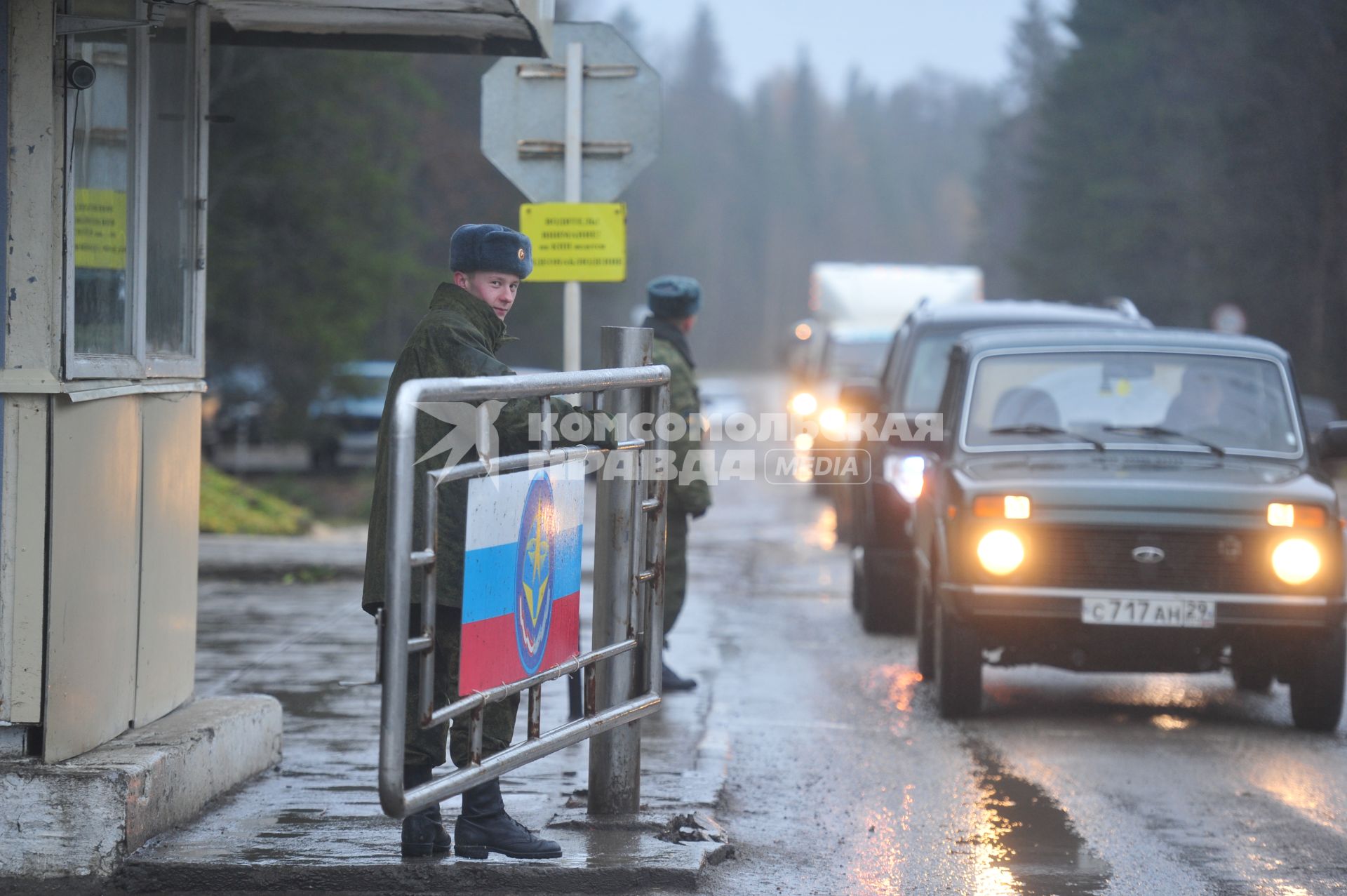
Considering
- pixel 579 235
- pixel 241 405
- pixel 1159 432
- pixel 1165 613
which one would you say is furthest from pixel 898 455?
pixel 241 405

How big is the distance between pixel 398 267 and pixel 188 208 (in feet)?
84.8

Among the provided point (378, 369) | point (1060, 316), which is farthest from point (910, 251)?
point (1060, 316)

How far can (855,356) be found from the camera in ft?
73.3

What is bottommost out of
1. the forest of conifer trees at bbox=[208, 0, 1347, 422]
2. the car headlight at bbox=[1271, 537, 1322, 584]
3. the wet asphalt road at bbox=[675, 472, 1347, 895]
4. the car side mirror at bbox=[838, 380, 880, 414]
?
the wet asphalt road at bbox=[675, 472, 1347, 895]

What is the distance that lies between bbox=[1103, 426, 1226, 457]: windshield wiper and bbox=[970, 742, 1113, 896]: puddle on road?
7.97 ft

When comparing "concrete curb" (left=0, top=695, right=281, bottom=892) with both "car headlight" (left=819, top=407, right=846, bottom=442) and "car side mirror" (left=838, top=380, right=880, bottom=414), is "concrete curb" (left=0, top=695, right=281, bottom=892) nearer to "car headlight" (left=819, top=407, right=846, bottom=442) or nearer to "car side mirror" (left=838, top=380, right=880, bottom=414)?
"car side mirror" (left=838, top=380, right=880, bottom=414)

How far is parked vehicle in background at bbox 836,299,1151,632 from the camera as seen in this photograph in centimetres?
1031

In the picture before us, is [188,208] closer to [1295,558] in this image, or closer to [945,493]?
[945,493]

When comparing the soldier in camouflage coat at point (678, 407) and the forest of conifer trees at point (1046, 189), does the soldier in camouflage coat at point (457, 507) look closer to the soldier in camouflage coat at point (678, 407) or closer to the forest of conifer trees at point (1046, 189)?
the soldier in camouflage coat at point (678, 407)

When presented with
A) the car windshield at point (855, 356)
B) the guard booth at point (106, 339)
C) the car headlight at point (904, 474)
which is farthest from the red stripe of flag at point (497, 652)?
the car windshield at point (855, 356)

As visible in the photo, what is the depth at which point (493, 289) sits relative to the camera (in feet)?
15.9

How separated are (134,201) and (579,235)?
2547 mm

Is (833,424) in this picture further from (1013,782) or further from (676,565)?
(1013,782)

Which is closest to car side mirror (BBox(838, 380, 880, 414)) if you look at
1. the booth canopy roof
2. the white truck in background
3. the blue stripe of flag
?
the booth canopy roof
